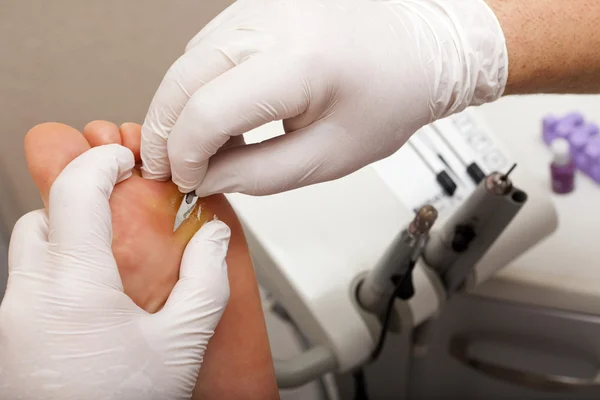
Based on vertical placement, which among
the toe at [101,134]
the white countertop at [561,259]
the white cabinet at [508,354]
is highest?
the toe at [101,134]

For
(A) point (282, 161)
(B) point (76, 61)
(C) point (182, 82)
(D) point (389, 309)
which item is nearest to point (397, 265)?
(D) point (389, 309)

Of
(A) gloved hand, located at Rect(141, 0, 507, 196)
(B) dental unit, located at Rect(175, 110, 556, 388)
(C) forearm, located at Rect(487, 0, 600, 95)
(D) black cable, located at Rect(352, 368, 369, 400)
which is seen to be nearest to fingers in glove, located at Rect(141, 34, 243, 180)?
(A) gloved hand, located at Rect(141, 0, 507, 196)

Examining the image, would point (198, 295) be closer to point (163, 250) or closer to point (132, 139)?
point (163, 250)

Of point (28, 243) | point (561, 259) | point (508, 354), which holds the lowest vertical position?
point (508, 354)

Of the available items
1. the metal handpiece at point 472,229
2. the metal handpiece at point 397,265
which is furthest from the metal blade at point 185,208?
the metal handpiece at point 472,229

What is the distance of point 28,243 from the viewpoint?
67cm

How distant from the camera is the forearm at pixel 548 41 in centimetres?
76

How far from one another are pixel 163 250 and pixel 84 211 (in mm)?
129

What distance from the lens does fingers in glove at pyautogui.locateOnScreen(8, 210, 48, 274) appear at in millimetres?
659

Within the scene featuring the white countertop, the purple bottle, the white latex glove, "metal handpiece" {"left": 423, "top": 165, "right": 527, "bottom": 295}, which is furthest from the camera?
the purple bottle

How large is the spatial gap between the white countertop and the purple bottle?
0.02 meters

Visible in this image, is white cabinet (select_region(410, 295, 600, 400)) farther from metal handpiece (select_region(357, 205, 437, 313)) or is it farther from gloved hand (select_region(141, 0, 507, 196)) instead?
gloved hand (select_region(141, 0, 507, 196))

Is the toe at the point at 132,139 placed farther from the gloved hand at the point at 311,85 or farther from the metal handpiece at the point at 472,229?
the metal handpiece at the point at 472,229

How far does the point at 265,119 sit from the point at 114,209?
0.24 meters
